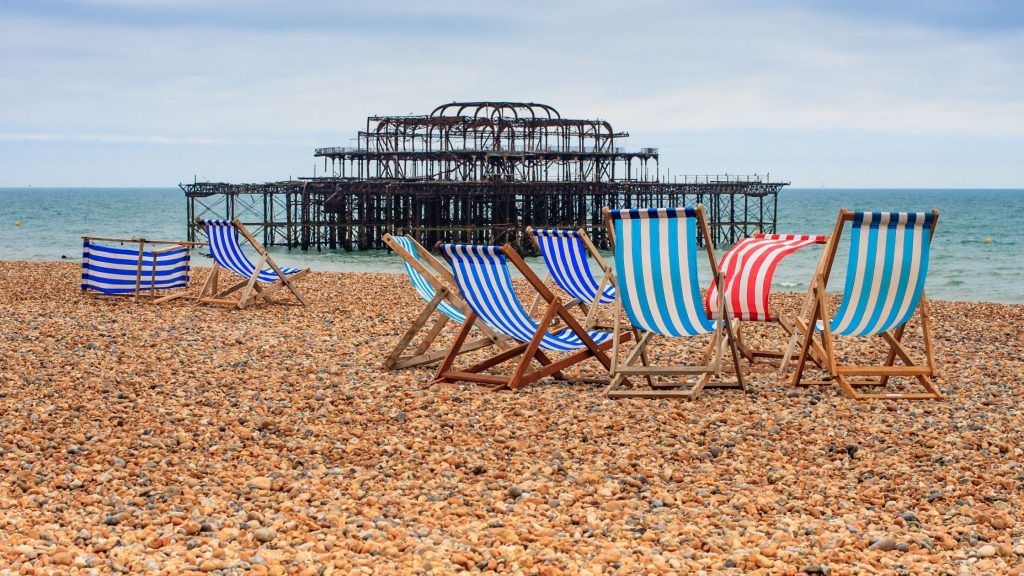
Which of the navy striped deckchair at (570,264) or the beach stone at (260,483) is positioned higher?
the navy striped deckchair at (570,264)

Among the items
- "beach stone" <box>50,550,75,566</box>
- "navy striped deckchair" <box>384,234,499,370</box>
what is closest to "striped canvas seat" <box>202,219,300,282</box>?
"navy striped deckchair" <box>384,234,499,370</box>

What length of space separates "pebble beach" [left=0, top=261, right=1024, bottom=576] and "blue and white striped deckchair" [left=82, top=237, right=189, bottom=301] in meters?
3.81

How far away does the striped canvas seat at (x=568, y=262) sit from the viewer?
712 centimetres

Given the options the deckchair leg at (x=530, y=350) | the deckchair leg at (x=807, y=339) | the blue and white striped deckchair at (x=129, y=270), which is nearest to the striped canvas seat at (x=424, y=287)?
the deckchair leg at (x=530, y=350)

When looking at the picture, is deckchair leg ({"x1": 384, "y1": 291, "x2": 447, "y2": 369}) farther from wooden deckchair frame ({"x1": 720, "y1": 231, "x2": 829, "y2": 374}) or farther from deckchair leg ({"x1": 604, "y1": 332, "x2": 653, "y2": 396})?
wooden deckchair frame ({"x1": 720, "y1": 231, "x2": 829, "y2": 374})

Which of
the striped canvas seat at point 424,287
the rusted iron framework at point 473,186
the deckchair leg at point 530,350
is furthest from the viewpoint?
the rusted iron framework at point 473,186

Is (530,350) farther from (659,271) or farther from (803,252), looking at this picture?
(803,252)

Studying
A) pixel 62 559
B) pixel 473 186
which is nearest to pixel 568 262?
pixel 62 559

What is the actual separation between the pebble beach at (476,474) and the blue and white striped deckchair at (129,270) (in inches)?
150

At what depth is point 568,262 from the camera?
7.16 metres

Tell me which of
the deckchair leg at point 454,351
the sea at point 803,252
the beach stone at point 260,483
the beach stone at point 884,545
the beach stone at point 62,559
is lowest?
the sea at point 803,252

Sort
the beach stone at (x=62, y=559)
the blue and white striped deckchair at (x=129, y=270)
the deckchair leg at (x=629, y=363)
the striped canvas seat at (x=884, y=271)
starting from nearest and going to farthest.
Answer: the beach stone at (x=62, y=559)
the striped canvas seat at (x=884, y=271)
the deckchair leg at (x=629, y=363)
the blue and white striped deckchair at (x=129, y=270)

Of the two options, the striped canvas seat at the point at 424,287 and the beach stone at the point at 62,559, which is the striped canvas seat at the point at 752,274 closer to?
the striped canvas seat at the point at 424,287

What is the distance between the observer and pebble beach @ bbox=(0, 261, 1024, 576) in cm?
315
